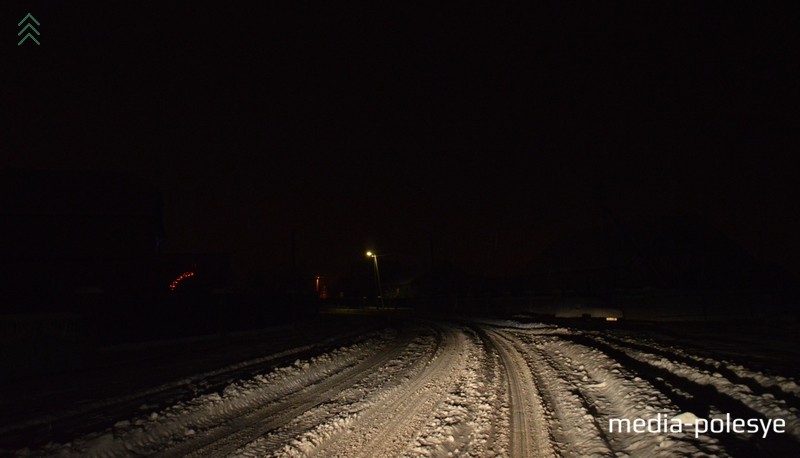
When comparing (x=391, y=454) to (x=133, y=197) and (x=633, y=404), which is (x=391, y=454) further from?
(x=133, y=197)

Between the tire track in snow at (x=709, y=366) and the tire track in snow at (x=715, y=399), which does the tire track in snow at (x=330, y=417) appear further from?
the tire track in snow at (x=709, y=366)

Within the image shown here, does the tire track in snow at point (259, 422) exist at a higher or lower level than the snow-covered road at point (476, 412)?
lower

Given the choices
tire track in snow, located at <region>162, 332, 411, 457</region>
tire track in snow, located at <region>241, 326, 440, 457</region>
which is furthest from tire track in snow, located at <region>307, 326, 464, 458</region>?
tire track in snow, located at <region>162, 332, 411, 457</region>

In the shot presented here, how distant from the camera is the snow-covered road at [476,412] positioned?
4.89 metres

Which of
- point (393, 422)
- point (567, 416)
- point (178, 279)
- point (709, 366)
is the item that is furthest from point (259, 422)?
point (178, 279)

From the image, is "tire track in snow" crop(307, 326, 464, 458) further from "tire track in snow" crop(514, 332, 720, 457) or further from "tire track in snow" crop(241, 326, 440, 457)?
"tire track in snow" crop(514, 332, 720, 457)

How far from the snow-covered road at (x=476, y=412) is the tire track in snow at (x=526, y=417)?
0.06 feet

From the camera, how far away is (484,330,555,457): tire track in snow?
16.0 ft

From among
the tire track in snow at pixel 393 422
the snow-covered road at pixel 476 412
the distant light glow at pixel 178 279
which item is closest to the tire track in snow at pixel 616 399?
the snow-covered road at pixel 476 412

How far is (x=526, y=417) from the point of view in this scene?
234 inches

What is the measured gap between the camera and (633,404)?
5887mm

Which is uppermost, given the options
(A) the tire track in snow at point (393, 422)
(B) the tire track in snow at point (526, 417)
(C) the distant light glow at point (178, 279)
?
(C) the distant light glow at point (178, 279)

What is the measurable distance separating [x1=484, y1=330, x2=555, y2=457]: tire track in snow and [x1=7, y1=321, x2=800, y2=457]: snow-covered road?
0.02 metres

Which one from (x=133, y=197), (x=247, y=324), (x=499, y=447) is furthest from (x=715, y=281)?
(x=133, y=197)
